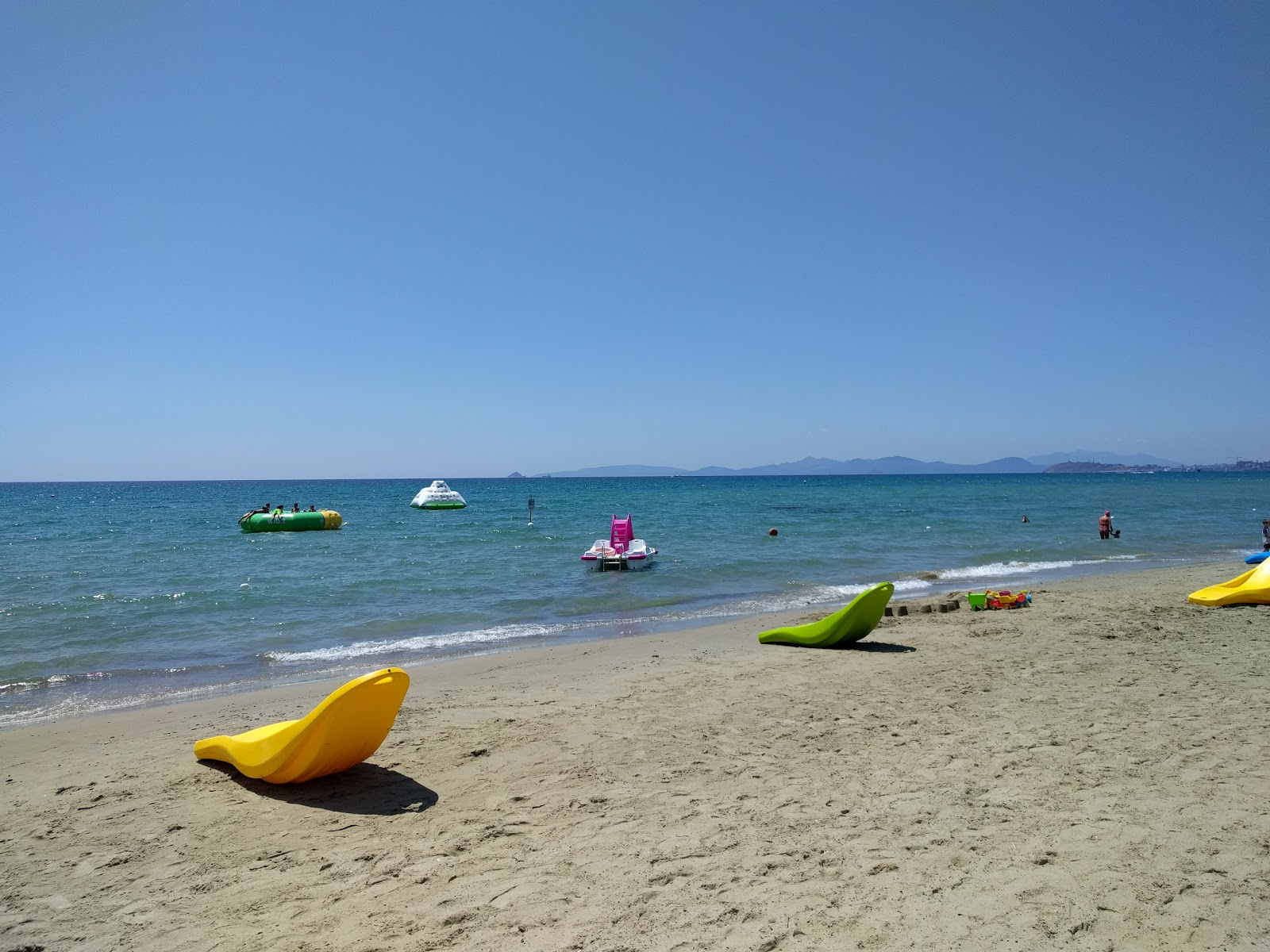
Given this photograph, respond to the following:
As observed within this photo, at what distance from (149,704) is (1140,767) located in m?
9.61

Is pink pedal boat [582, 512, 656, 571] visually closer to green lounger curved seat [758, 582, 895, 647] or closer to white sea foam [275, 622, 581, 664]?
white sea foam [275, 622, 581, 664]

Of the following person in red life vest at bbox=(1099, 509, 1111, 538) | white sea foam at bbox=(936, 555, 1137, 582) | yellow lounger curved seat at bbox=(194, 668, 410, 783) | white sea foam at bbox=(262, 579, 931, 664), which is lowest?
white sea foam at bbox=(936, 555, 1137, 582)

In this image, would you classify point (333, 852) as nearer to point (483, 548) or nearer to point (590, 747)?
point (590, 747)

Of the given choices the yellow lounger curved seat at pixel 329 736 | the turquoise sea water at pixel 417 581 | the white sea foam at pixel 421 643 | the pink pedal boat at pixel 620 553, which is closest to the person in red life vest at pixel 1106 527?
the turquoise sea water at pixel 417 581

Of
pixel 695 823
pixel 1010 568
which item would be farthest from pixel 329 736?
pixel 1010 568

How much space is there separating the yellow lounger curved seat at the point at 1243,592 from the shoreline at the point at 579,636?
3896 mm

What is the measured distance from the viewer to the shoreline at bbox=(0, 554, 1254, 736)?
8641 millimetres

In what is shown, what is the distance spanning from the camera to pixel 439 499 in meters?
52.3

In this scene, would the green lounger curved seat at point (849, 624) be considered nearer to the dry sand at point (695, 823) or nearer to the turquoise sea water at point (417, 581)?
the dry sand at point (695, 823)

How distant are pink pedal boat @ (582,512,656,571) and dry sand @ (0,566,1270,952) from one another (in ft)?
37.5

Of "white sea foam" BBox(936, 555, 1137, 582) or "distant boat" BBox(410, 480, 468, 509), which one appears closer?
"white sea foam" BBox(936, 555, 1137, 582)

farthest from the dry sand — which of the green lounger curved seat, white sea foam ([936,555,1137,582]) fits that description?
white sea foam ([936,555,1137,582])

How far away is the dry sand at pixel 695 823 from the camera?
336cm

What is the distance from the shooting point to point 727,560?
821 inches
